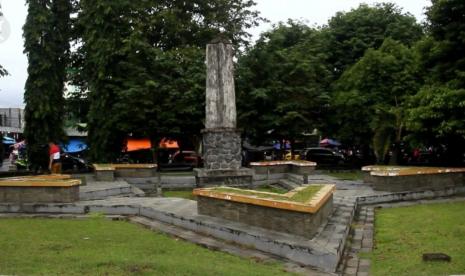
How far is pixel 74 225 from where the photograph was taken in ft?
34.2

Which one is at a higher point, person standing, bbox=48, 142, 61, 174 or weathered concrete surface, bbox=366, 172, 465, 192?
person standing, bbox=48, 142, 61, 174

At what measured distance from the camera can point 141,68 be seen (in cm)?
2309

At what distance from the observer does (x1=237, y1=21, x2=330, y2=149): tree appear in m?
24.0

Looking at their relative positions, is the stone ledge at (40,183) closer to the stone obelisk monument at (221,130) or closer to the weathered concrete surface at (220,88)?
the stone obelisk monument at (221,130)

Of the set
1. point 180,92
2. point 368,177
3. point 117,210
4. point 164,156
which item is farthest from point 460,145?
point 164,156

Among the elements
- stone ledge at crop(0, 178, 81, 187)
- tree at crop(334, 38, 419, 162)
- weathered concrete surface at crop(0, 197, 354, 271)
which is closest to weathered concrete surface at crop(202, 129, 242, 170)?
weathered concrete surface at crop(0, 197, 354, 271)

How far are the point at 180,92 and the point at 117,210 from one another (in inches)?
445

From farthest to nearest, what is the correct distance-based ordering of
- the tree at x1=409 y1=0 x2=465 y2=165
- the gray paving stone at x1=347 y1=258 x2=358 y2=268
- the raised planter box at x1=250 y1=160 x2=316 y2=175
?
1. the raised planter box at x1=250 y1=160 x2=316 y2=175
2. the tree at x1=409 y1=0 x2=465 y2=165
3. the gray paving stone at x1=347 y1=258 x2=358 y2=268

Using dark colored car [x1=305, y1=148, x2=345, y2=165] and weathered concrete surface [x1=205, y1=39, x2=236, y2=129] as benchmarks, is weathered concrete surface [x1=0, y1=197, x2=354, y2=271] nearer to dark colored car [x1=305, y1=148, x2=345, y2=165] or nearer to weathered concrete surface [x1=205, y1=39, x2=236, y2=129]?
weathered concrete surface [x1=205, y1=39, x2=236, y2=129]

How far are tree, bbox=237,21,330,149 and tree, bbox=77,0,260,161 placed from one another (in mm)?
2244

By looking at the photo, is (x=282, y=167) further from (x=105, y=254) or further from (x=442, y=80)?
(x=105, y=254)

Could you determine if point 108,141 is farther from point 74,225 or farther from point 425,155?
point 425,155

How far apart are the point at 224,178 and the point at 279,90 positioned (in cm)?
790

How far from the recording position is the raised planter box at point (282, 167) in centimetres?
1977
